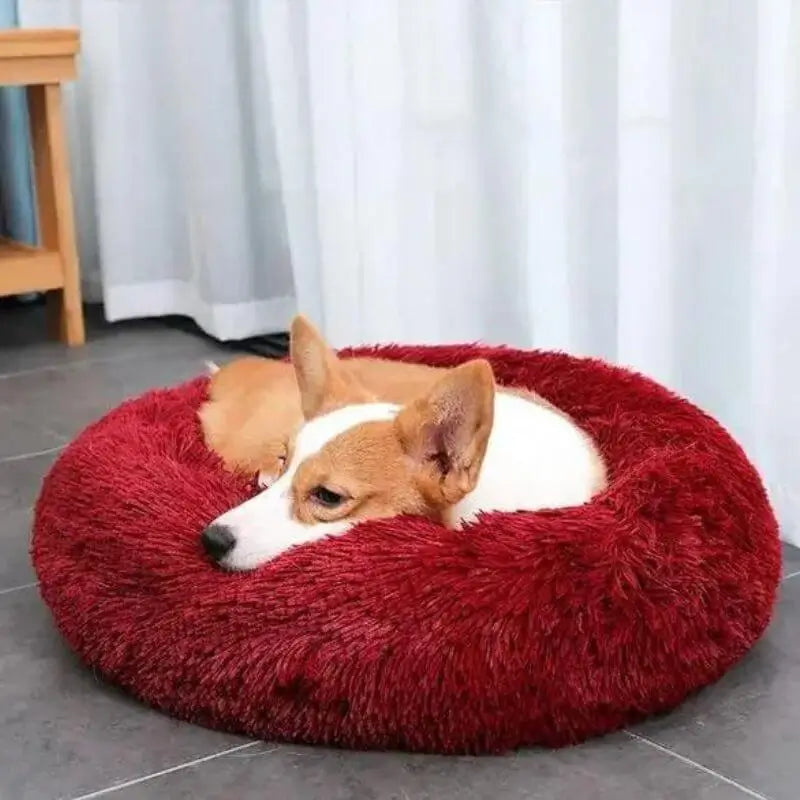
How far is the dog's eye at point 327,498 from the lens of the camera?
1.29m

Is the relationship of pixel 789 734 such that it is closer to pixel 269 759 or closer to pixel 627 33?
pixel 269 759

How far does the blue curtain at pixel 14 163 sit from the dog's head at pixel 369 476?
222 cm

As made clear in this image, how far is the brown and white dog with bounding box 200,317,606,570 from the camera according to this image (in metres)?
1.26

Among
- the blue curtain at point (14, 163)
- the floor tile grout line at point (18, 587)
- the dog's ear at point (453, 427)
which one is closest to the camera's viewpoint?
the dog's ear at point (453, 427)

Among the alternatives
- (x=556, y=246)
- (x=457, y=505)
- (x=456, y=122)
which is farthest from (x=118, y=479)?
(x=456, y=122)

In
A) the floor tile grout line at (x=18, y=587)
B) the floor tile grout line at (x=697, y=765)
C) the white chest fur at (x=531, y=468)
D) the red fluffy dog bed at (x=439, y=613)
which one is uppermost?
the white chest fur at (x=531, y=468)

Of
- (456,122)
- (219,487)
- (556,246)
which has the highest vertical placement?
(456,122)

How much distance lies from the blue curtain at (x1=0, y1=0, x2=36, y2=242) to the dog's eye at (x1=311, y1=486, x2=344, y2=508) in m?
2.24

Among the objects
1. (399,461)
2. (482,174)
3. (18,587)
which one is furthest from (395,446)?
(482,174)

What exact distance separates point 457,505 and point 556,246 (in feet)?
2.34

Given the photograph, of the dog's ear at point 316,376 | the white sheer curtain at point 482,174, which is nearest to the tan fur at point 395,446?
the dog's ear at point 316,376

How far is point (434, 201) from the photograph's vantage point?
2.17 meters

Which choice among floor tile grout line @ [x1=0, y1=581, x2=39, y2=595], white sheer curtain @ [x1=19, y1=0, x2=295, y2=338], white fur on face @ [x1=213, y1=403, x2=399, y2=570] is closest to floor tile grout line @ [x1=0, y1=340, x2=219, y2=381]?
white sheer curtain @ [x1=19, y1=0, x2=295, y2=338]

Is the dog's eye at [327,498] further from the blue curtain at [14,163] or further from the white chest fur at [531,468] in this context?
the blue curtain at [14,163]
